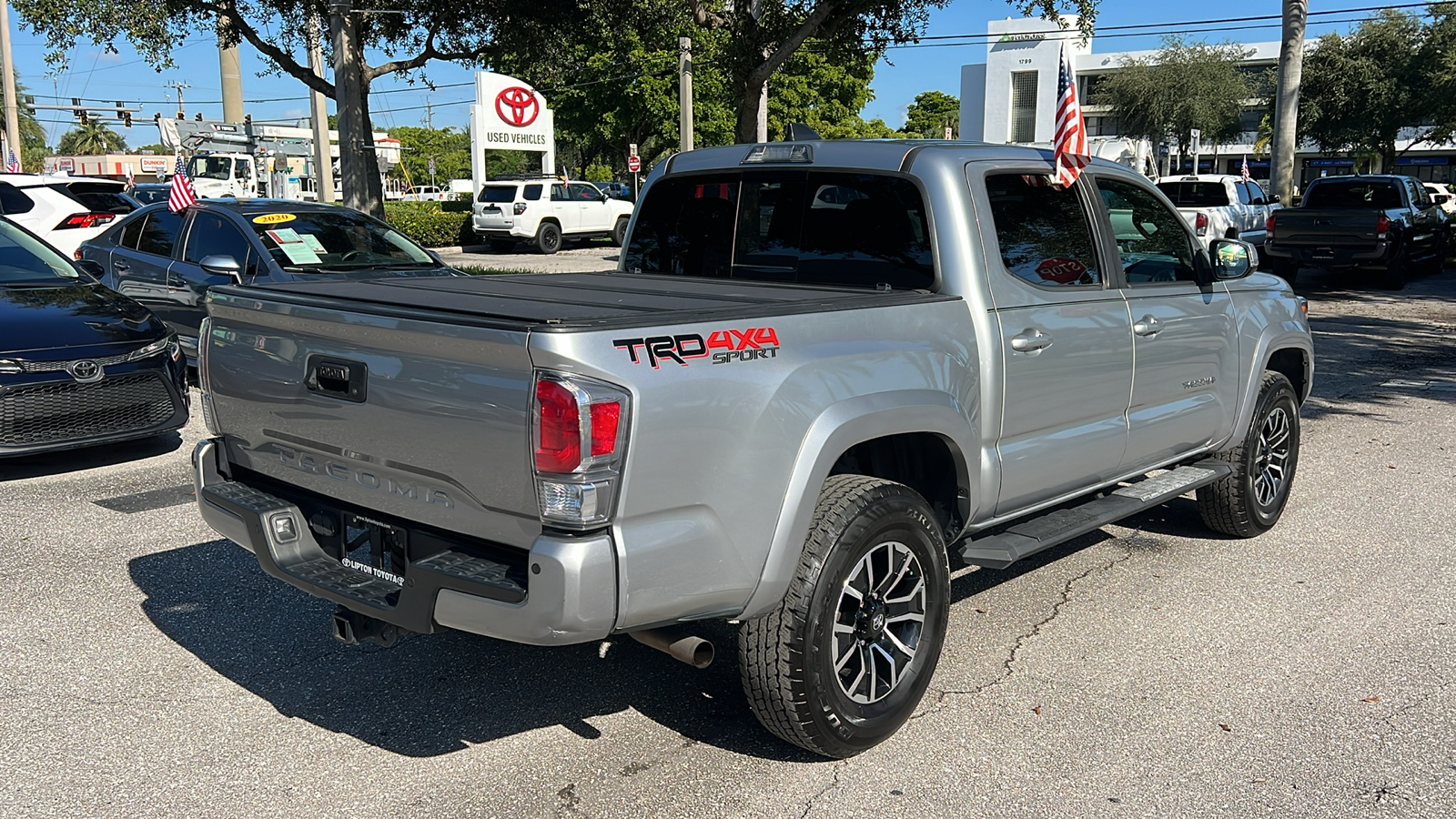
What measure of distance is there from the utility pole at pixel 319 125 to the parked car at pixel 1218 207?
1515 centimetres

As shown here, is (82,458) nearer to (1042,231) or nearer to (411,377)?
(411,377)

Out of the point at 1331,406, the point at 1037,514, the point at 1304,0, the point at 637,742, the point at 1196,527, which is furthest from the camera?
the point at 1304,0

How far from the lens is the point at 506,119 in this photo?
33.3 m

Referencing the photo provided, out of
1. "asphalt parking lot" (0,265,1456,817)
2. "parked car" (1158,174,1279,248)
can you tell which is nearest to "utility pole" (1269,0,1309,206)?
"parked car" (1158,174,1279,248)

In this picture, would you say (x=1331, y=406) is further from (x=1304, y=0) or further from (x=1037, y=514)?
(x=1304, y=0)

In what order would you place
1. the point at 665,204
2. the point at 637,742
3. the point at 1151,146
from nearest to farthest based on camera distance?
the point at 637,742, the point at 665,204, the point at 1151,146

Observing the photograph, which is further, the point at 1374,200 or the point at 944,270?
the point at 1374,200

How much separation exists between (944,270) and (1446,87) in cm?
3789

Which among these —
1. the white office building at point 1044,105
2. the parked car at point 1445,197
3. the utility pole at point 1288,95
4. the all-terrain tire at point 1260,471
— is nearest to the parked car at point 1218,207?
the utility pole at point 1288,95

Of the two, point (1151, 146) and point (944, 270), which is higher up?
point (1151, 146)

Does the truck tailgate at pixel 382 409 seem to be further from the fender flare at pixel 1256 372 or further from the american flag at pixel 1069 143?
the fender flare at pixel 1256 372

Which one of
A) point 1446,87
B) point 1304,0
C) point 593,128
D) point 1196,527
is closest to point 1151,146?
point 1446,87

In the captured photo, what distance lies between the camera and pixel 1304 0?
70.6 ft

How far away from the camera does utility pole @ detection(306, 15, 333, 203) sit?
2225 centimetres
